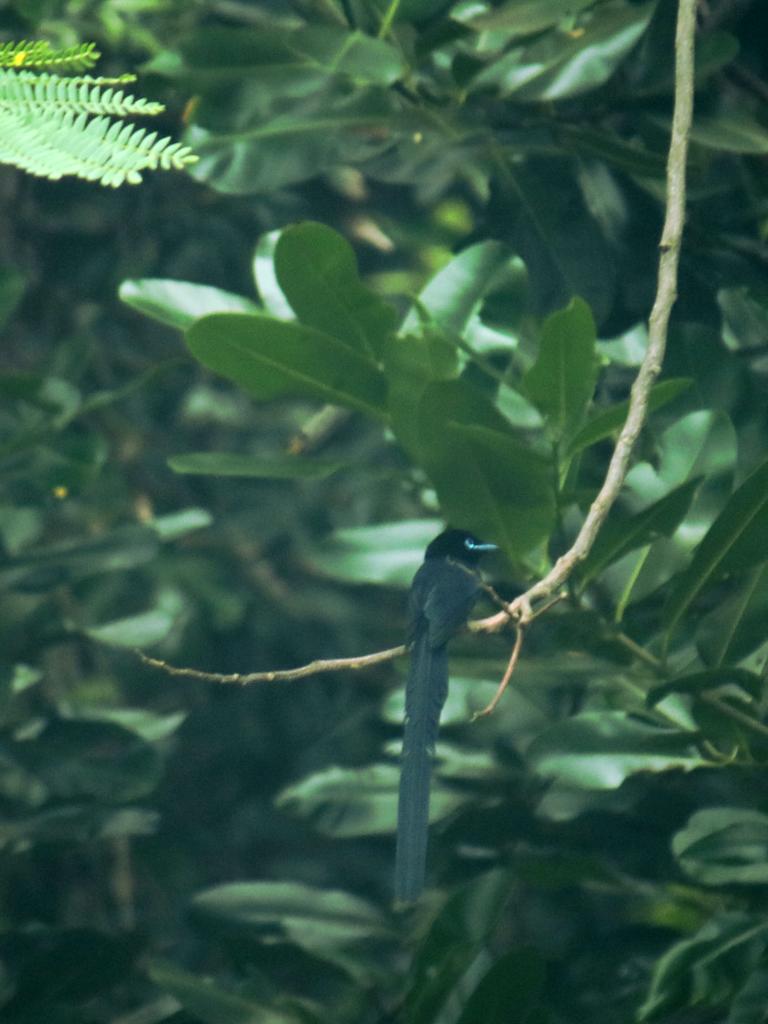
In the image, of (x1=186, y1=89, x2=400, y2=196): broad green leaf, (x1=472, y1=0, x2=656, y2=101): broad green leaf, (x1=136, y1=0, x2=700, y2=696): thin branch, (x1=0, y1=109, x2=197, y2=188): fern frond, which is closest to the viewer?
(x1=0, y1=109, x2=197, y2=188): fern frond

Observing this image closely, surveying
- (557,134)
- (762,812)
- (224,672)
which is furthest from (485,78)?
(224,672)

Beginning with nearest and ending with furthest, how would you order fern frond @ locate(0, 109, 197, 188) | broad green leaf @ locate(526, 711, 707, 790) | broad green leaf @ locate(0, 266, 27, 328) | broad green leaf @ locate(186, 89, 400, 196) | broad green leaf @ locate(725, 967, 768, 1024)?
fern frond @ locate(0, 109, 197, 188)
broad green leaf @ locate(725, 967, 768, 1024)
broad green leaf @ locate(526, 711, 707, 790)
broad green leaf @ locate(186, 89, 400, 196)
broad green leaf @ locate(0, 266, 27, 328)

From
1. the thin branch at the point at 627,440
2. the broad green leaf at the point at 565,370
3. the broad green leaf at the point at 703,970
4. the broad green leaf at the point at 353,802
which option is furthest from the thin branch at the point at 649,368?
the broad green leaf at the point at 353,802

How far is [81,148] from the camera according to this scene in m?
1.38

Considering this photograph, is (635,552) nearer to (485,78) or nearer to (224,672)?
(485,78)

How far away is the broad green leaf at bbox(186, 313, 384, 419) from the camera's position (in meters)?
2.12

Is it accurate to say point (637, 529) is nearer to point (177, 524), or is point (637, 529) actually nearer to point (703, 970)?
point (703, 970)

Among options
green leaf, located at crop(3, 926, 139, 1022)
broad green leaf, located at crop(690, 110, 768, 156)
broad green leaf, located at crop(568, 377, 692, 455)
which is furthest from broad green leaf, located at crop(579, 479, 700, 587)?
green leaf, located at crop(3, 926, 139, 1022)

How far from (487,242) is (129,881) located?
1.85m

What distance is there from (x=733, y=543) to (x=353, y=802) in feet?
3.47

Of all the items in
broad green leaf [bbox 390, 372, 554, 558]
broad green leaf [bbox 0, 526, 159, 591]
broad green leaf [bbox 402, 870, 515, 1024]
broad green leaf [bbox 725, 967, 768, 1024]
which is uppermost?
broad green leaf [bbox 390, 372, 554, 558]

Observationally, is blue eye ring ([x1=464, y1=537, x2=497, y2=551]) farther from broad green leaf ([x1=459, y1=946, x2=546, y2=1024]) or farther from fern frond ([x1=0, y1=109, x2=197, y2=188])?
fern frond ([x1=0, y1=109, x2=197, y2=188])

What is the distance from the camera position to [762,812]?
231cm

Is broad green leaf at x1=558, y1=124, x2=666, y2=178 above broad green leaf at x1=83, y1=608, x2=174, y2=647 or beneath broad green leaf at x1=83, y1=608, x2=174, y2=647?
above
